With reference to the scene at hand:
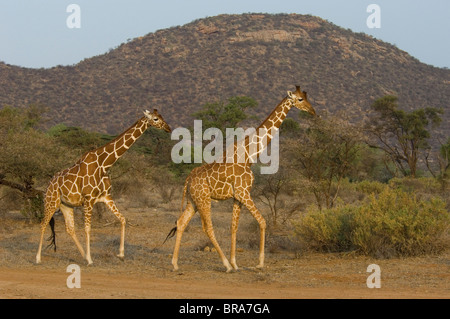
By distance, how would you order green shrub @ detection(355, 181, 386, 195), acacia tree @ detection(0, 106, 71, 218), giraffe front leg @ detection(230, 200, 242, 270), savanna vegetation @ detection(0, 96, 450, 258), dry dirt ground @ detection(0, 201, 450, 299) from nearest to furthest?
dry dirt ground @ detection(0, 201, 450, 299) → giraffe front leg @ detection(230, 200, 242, 270) → savanna vegetation @ detection(0, 96, 450, 258) → acacia tree @ detection(0, 106, 71, 218) → green shrub @ detection(355, 181, 386, 195)

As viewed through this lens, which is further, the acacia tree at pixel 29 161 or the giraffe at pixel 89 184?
the acacia tree at pixel 29 161

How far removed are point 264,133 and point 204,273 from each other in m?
2.52

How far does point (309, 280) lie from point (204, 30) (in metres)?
58.8

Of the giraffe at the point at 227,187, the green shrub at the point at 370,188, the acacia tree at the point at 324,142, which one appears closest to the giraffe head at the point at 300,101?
the giraffe at the point at 227,187

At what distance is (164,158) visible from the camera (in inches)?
1366

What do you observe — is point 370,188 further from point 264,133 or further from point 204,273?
point 204,273

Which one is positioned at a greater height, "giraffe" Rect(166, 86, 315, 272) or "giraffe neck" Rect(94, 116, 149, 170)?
"giraffe neck" Rect(94, 116, 149, 170)

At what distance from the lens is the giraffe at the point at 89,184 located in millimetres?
10836

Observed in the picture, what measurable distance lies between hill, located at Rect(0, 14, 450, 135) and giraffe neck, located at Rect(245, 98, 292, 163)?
1478 inches

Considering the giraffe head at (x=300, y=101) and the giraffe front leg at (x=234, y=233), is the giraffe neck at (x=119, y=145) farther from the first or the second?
the giraffe head at (x=300, y=101)

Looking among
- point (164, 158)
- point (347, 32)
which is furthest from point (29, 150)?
point (347, 32)

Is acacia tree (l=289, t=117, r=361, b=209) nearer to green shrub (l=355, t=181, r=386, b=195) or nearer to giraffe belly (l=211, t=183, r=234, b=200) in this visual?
giraffe belly (l=211, t=183, r=234, b=200)

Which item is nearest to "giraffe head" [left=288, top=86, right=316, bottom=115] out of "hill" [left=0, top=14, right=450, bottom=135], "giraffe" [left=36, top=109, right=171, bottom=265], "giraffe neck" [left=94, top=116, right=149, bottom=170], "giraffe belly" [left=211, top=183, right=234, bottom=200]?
"giraffe belly" [left=211, top=183, right=234, bottom=200]

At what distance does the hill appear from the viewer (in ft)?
171
